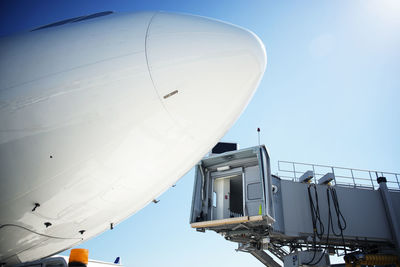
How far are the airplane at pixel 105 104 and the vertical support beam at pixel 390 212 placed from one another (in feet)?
45.3

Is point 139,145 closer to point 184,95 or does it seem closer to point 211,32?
point 184,95

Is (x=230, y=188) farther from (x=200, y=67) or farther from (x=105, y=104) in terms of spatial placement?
(x=105, y=104)

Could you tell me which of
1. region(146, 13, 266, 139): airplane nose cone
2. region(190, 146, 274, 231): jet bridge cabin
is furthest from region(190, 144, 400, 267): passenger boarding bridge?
region(146, 13, 266, 139): airplane nose cone

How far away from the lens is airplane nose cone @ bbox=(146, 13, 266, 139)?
3.26 metres

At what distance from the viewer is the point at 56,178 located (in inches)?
128

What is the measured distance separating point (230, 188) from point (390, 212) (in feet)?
26.4

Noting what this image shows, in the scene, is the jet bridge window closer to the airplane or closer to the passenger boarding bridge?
the passenger boarding bridge

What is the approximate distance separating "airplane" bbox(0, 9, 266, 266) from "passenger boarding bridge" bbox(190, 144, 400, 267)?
22.5 ft

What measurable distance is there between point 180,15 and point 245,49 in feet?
3.08

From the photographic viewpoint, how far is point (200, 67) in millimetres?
3307

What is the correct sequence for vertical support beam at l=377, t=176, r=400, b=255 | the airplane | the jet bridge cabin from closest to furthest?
the airplane < the jet bridge cabin < vertical support beam at l=377, t=176, r=400, b=255

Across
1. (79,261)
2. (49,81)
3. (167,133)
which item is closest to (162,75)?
(167,133)

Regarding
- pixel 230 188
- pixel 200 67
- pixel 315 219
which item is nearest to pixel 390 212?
pixel 315 219

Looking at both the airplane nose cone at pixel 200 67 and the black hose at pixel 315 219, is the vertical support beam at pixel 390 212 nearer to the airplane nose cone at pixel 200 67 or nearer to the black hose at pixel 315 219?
the black hose at pixel 315 219
